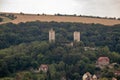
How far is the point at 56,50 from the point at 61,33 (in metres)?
17.0

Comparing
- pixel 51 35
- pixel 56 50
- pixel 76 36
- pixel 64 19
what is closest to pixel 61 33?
pixel 76 36

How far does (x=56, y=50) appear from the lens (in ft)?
292

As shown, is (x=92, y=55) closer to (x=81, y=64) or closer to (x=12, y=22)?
(x=81, y=64)

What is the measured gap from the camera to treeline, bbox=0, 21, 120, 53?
3826 inches

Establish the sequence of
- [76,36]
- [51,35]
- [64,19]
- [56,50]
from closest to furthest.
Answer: [56,50] → [51,35] → [76,36] → [64,19]

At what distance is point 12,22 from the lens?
107062 mm

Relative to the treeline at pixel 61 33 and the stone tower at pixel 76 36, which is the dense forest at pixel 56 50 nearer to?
the treeline at pixel 61 33

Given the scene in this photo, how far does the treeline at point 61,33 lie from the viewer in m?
97.2

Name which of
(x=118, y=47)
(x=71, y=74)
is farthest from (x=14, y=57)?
(x=118, y=47)

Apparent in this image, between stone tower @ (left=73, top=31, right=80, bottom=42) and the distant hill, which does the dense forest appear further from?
the distant hill

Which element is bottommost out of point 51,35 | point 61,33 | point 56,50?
point 56,50

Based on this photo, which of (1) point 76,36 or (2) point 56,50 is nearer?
(2) point 56,50

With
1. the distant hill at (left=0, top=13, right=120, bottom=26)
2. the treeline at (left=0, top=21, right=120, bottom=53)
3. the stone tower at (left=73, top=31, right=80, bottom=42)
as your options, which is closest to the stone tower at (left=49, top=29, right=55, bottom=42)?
the treeline at (left=0, top=21, right=120, bottom=53)

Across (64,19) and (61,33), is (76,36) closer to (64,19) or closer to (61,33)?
(61,33)
